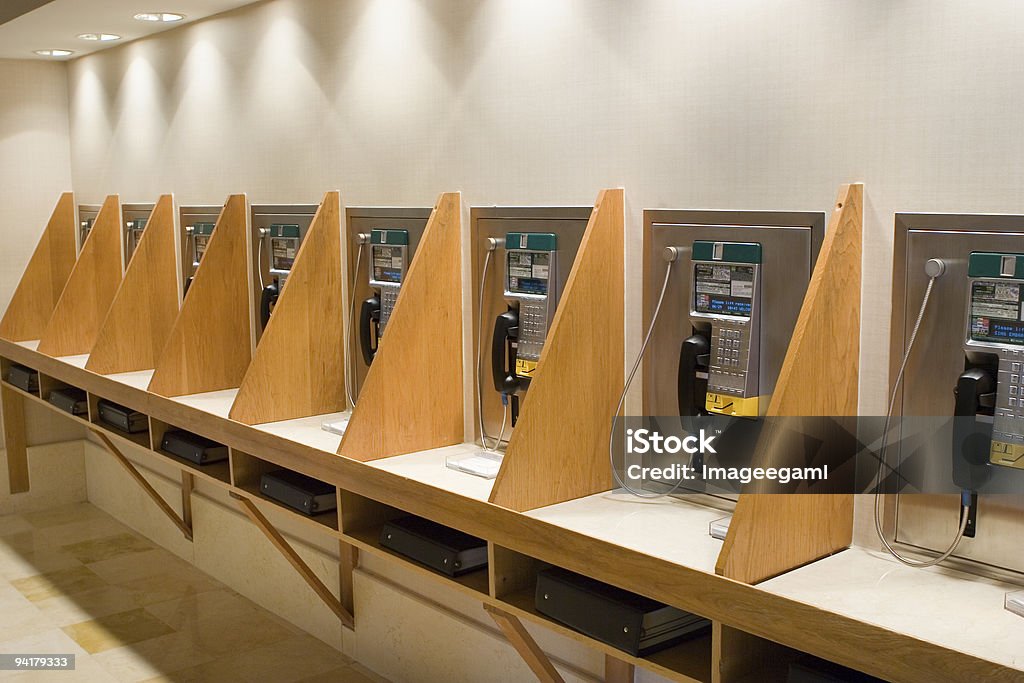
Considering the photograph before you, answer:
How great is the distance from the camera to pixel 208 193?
4.30 metres

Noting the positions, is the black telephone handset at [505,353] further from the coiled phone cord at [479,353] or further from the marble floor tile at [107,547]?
the marble floor tile at [107,547]

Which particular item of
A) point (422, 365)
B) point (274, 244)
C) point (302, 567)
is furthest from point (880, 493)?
point (274, 244)

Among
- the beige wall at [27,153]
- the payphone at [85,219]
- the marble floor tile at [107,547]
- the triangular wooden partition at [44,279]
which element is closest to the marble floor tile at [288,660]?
Result: the marble floor tile at [107,547]

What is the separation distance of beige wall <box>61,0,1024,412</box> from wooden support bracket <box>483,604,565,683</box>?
0.78m

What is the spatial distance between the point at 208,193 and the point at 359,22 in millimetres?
1319

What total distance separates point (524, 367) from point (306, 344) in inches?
39.9

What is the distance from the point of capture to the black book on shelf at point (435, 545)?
2.57 metres

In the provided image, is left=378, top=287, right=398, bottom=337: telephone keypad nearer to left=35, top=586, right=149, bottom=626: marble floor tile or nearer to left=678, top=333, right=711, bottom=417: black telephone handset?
left=678, top=333, right=711, bottom=417: black telephone handset

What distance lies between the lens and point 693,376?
2.32 metres

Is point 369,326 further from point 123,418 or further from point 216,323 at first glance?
point 123,418

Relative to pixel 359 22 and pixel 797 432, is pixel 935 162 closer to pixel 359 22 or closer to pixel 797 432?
pixel 797 432

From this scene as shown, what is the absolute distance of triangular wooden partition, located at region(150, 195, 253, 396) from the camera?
3824 mm

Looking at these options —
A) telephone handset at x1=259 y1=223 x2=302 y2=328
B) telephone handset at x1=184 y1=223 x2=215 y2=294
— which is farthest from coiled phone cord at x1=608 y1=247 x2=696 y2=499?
telephone handset at x1=184 y1=223 x2=215 y2=294

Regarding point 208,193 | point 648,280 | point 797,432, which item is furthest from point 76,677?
point 797,432
